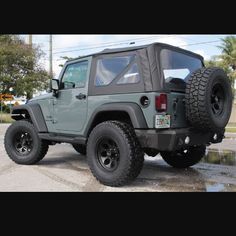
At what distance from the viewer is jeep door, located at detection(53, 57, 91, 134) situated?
600 centimetres

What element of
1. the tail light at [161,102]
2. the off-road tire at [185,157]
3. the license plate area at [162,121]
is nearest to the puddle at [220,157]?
the off-road tire at [185,157]

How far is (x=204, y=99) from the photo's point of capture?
4.91 meters

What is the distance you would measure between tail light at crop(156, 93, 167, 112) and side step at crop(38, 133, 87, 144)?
158 cm

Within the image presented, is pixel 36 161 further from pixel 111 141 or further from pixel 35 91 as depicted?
pixel 35 91

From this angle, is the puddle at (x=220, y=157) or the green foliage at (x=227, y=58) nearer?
the puddle at (x=220, y=157)

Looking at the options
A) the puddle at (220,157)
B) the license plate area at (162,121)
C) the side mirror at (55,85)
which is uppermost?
the side mirror at (55,85)

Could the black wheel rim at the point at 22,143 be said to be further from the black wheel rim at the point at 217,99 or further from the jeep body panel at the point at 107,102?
the black wheel rim at the point at 217,99

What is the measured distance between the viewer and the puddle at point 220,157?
785 centimetres

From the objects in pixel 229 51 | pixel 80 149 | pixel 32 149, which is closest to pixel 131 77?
pixel 32 149

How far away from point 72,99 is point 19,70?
2545 cm

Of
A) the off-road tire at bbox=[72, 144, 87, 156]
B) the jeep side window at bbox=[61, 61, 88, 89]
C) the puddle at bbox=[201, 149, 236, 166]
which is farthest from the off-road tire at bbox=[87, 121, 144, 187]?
the puddle at bbox=[201, 149, 236, 166]

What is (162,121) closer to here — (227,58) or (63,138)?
(63,138)

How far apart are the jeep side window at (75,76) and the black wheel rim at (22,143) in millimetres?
1457
